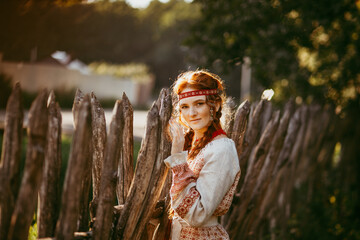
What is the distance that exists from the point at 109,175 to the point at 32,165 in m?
0.38

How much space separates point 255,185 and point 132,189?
162 cm

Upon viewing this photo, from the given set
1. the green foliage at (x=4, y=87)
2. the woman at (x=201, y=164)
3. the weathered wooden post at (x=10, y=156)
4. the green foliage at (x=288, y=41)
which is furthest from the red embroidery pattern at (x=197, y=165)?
the green foliage at (x=4, y=87)

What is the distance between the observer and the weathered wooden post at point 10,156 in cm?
162

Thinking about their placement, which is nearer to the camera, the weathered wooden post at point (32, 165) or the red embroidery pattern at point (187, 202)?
the weathered wooden post at point (32, 165)

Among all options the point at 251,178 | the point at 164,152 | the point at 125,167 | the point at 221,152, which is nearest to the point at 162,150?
the point at 164,152

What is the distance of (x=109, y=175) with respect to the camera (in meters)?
1.84

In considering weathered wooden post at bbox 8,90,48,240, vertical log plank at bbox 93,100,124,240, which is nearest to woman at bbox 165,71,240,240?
vertical log plank at bbox 93,100,124,240

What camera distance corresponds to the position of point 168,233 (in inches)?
87.9

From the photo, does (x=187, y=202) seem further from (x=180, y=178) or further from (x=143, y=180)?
(x=143, y=180)

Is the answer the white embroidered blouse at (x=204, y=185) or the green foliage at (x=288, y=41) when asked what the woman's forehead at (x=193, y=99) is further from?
the green foliage at (x=288, y=41)

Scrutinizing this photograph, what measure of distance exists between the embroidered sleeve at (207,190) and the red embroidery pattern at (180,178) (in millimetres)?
16

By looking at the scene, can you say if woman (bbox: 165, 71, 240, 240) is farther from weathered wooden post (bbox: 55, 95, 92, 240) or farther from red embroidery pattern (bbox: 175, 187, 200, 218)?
weathered wooden post (bbox: 55, 95, 92, 240)

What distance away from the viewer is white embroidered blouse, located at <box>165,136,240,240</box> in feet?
6.10

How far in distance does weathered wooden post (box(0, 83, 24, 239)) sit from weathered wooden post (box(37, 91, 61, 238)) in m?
0.21
